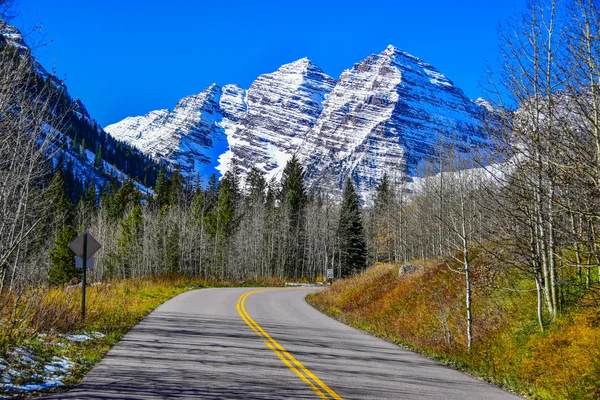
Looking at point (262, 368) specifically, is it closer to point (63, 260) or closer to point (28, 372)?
point (28, 372)

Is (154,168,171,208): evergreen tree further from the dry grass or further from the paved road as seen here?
the paved road

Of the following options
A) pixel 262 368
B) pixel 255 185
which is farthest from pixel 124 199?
pixel 262 368

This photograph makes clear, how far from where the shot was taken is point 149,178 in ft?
620

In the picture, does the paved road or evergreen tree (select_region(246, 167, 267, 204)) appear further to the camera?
evergreen tree (select_region(246, 167, 267, 204))

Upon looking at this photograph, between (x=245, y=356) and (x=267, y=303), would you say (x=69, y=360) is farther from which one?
(x=267, y=303)

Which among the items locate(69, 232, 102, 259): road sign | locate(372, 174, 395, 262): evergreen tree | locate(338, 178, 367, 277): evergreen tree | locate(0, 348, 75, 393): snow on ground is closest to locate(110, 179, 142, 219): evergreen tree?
locate(338, 178, 367, 277): evergreen tree

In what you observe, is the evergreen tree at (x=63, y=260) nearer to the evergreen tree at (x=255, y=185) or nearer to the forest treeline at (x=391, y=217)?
the forest treeline at (x=391, y=217)

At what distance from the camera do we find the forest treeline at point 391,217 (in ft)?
26.7

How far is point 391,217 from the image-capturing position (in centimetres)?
5584

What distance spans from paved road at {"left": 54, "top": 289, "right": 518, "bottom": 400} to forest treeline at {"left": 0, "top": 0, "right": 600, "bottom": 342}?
8.72 feet

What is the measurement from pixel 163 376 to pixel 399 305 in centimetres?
1286

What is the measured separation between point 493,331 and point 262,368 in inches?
248

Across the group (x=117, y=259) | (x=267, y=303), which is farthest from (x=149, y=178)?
(x=267, y=303)

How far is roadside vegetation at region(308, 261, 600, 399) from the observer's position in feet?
27.7
